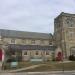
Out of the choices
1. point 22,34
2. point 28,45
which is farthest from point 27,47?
point 22,34

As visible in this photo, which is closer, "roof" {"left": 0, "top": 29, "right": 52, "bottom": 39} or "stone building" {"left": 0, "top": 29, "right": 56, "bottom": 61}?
"stone building" {"left": 0, "top": 29, "right": 56, "bottom": 61}

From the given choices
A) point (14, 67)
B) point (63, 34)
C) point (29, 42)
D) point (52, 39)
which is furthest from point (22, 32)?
point (14, 67)

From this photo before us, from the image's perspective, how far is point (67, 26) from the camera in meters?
68.8

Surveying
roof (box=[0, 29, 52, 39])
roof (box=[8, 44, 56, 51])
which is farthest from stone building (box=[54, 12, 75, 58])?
roof (box=[0, 29, 52, 39])

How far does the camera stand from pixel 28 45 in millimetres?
67875

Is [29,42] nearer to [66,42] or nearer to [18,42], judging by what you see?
[18,42]

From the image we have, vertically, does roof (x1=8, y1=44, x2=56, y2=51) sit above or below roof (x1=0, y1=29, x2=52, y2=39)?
below

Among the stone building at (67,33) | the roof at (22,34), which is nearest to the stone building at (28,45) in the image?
the roof at (22,34)

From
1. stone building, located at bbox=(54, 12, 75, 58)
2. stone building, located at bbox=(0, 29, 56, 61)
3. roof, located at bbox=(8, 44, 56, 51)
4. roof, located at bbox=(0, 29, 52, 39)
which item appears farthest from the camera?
roof, located at bbox=(0, 29, 52, 39)

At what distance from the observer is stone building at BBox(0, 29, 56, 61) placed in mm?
64625

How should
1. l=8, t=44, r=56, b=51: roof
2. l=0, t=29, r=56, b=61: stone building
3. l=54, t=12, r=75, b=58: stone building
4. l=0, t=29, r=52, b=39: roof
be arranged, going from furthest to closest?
l=0, t=29, r=52, b=39: roof < l=54, t=12, r=75, b=58: stone building < l=8, t=44, r=56, b=51: roof < l=0, t=29, r=56, b=61: stone building

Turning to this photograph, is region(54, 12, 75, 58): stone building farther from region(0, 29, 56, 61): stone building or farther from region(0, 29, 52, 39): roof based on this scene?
region(0, 29, 52, 39): roof

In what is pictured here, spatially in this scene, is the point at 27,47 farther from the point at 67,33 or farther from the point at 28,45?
Answer: the point at 67,33

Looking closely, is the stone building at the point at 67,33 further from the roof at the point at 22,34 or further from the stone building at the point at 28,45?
the roof at the point at 22,34
